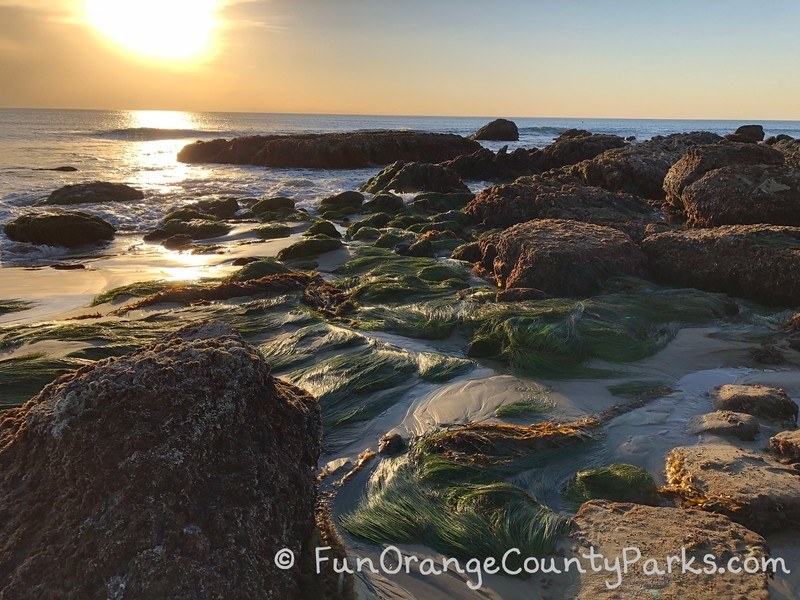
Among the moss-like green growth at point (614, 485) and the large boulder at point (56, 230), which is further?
the large boulder at point (56, 230)

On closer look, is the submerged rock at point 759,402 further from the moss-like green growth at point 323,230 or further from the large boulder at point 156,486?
the moss-like green growth at point 323,230

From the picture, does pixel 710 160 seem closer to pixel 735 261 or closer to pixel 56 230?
pixel 735 261

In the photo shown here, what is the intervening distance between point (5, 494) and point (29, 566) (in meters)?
0.32

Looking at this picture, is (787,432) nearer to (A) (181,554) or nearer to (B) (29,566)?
(A) (181,554)

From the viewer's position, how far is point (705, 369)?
3.73m

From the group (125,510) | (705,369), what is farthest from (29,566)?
(705,369)

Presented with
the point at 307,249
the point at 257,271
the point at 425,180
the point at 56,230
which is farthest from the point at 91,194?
the point at 257,271

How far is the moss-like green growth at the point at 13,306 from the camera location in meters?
5.43

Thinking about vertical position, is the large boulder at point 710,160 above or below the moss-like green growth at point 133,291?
above

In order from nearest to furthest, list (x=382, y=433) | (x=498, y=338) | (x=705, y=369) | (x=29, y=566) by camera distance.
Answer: (x=29, y=566), (x=382, y=433), (x=705, y=369), (x=498, y=338)

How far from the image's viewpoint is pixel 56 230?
9.37 m

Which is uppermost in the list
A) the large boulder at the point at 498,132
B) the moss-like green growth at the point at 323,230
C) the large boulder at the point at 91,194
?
the large boulder at the point at 498,132

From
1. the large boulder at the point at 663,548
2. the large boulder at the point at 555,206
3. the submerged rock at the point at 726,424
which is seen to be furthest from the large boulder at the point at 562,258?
the large boulder at the point at 663,548

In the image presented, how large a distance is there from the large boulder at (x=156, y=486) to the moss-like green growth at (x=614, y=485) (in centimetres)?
123
